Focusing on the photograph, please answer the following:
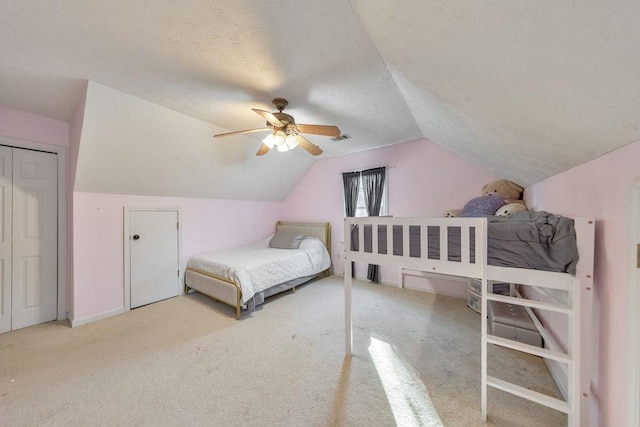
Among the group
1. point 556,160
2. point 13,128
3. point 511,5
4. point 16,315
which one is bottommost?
point 16,315

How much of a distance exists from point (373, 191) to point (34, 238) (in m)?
4.33

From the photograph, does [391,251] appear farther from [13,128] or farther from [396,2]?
[13,128]

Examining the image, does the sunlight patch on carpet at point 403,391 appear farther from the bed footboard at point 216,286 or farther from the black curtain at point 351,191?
the black curtain at point 351,191

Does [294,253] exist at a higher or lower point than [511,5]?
lower

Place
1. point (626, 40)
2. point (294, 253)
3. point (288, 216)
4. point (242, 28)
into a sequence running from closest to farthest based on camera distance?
point (626, 40) → point (242, 28) → point (294, 253) → point (288, 216)

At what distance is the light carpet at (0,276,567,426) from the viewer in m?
1.43

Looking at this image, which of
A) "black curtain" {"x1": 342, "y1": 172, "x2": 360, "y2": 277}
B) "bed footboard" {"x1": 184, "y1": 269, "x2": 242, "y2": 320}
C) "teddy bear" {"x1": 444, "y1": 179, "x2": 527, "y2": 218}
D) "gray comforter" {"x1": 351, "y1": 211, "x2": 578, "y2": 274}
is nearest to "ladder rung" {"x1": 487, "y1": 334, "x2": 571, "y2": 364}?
"gray comforter" {"x1": 351, "y1": 211, "x2": 578, "y2": 274}

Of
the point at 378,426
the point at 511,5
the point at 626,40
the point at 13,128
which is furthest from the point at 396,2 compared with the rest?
the point at 13,128

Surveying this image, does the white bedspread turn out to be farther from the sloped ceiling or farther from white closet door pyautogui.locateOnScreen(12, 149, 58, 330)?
the sloped ceiling

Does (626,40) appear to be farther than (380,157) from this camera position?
No

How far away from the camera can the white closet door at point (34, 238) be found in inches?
96.3

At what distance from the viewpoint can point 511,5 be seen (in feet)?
2.38

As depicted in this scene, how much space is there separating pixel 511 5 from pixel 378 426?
2.04 metres

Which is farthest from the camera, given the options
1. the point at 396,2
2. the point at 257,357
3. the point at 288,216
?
the point at 288,216
